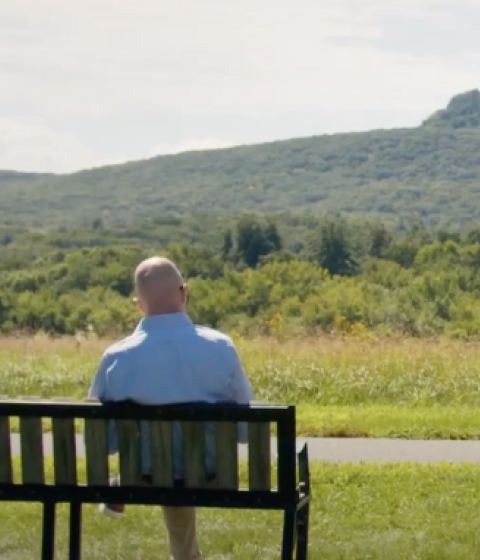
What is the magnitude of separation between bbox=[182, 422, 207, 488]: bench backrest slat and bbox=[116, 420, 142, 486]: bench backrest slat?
7.1 inches

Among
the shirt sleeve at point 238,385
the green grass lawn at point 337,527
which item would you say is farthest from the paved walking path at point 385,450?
the shirt sleeve at point 238,385

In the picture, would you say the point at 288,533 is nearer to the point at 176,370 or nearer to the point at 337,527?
the point at 176,370

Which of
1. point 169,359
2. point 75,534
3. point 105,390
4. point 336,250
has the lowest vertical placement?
point 336,250

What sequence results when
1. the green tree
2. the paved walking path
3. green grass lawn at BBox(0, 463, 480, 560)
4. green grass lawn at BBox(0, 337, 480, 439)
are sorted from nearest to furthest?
green grass lawn at BBox(0, 463, 480, 560) < the paved walking path < green grass lawn at BBox(0, 337, 480, 439) < the green tree

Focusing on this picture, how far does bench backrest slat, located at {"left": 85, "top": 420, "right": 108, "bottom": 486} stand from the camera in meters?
4.55

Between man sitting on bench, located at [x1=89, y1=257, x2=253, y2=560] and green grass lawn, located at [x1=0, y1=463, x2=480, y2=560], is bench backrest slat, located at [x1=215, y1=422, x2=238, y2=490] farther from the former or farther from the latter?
green grass lawn, located at [x1=0, y1=463, x2=480, y2=560]

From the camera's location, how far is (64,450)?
4.62 meters

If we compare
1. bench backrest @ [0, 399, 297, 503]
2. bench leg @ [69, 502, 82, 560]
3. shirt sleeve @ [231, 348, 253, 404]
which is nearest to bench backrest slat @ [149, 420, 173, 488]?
bench backrest @ [0, 399, 297, 503]

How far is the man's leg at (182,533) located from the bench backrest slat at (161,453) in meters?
0.29

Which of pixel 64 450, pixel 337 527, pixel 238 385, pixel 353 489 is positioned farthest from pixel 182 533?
pixel 353 489

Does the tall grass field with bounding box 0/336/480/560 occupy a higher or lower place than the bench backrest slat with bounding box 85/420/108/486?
lower

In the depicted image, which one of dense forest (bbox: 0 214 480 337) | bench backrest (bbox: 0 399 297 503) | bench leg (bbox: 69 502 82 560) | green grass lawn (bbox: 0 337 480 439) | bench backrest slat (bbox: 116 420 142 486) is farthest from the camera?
dense forest (bbox: 0 214 480 337)

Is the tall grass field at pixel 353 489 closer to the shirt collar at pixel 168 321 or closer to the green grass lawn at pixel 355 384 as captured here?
the green grass lawn at pixel 355 384

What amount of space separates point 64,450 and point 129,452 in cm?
27
